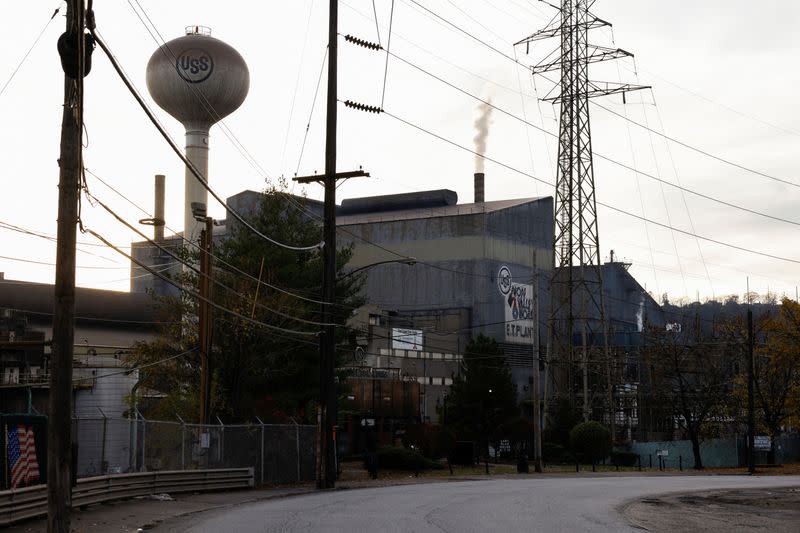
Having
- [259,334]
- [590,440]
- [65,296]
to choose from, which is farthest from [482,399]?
[65,296]

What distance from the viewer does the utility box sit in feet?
69.0

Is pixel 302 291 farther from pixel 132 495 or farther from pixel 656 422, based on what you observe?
pixel 656 422

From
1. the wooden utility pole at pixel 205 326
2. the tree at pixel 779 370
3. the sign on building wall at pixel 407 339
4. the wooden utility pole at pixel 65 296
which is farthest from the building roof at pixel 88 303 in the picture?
the wooden utility pole at pixel 65 296

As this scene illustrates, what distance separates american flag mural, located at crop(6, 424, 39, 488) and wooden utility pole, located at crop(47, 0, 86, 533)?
266 inches

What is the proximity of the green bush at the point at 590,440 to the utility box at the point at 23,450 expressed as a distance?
4578cm

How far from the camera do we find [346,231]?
10281 cm

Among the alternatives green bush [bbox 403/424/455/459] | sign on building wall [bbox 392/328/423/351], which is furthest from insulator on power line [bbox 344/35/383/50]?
sign on building wall [bbox 392/328/423/351]

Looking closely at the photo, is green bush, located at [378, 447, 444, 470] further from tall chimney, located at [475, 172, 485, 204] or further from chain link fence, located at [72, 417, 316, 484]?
tall chimney, located at [475, 172, 485, 204]

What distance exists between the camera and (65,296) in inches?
600

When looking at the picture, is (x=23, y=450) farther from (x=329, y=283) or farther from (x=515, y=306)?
(x=515, y=306)

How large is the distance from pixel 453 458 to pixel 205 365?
31.5 metres

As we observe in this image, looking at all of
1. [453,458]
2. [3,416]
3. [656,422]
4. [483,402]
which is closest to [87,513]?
[3,416]

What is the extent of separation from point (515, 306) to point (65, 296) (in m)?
84.5

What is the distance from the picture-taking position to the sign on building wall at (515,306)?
318 feet
